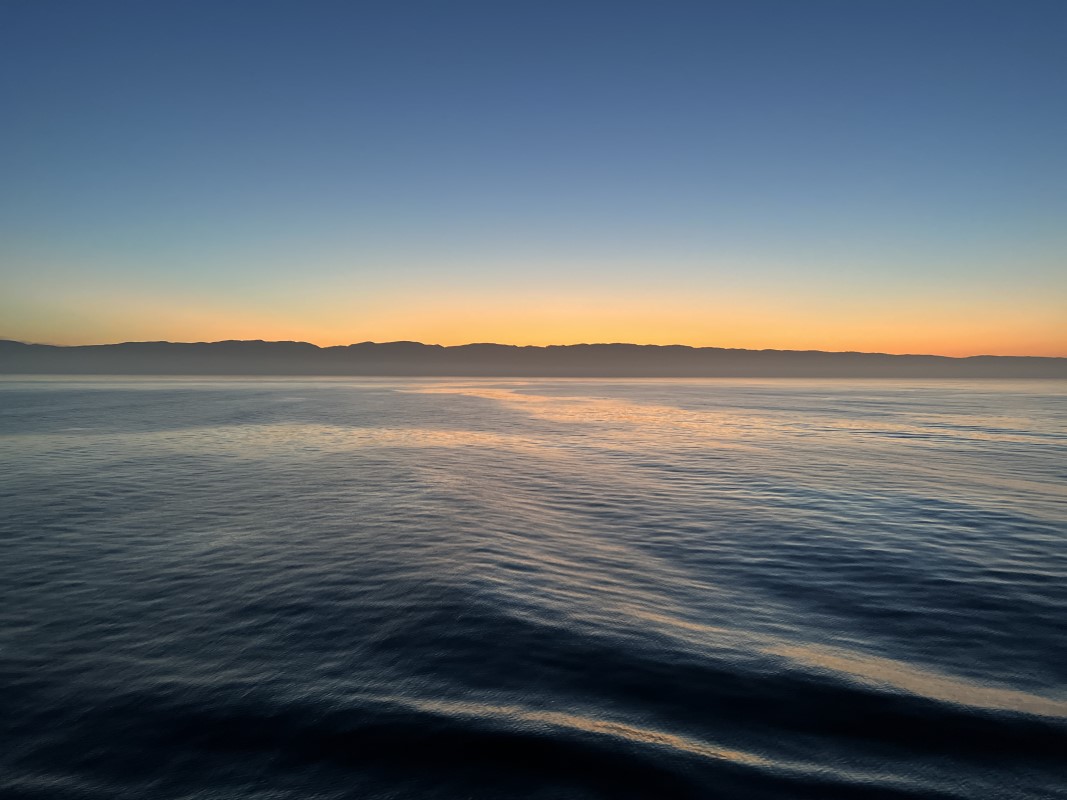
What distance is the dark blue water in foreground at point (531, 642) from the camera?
6.27 meters

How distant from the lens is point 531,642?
930 centimetres


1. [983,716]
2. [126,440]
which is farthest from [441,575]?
[126,440]

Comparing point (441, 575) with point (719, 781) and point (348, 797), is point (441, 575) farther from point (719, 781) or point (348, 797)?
point (719, 781)

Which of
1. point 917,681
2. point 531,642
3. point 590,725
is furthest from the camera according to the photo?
point 531,642

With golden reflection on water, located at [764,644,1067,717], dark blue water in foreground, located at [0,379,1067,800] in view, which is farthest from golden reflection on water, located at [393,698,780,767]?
golden reflection on water, located at [764,644,1067,717]

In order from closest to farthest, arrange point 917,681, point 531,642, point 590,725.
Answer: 1. point 590,725
2. point 917,681
3. point 531,642

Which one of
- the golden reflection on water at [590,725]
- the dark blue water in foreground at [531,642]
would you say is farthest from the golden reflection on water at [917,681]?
the golden reflection on water at [590,725]

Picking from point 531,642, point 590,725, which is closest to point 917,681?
point 590,725

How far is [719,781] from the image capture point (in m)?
6.00

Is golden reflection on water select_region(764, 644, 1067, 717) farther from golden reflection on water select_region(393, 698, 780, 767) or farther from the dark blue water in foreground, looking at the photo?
Answer: golden reflection on water select_region(393, 698, 780, 767)

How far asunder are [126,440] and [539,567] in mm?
37247

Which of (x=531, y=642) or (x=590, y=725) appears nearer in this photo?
(x=590, y=725)

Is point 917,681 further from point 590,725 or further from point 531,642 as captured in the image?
point 531,642

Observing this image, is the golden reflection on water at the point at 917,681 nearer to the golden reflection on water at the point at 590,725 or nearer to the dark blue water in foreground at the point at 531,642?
the dark blue water in foreground at the point at 531,642
